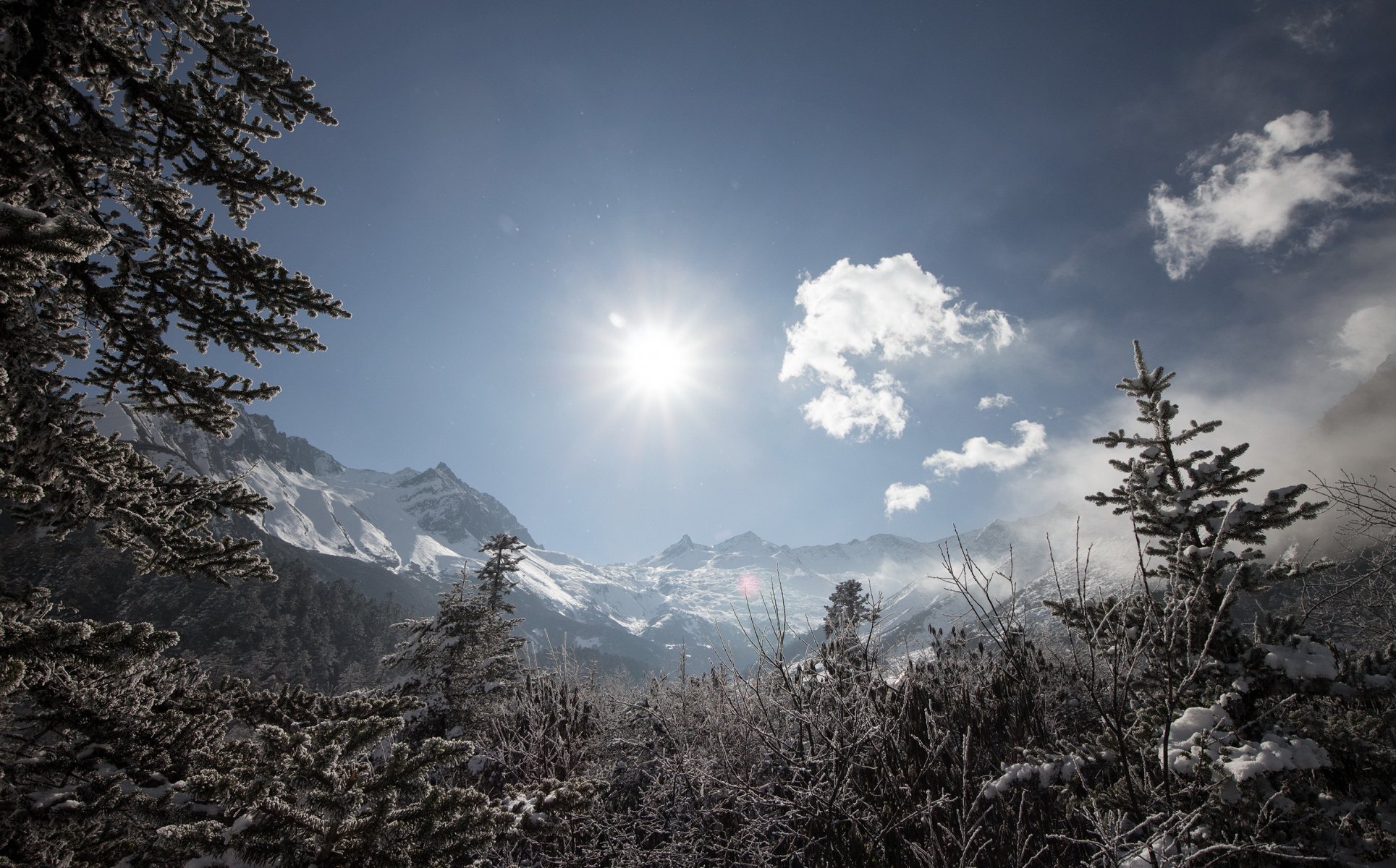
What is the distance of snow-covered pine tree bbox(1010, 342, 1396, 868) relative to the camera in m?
2.86

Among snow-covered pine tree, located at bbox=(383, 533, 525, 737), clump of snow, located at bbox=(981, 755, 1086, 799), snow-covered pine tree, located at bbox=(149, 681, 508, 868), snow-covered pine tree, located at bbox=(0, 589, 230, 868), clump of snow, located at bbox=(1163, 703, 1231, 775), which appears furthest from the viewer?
snow-covered pine tree, located at bbox=(383, 533, 525, 737)

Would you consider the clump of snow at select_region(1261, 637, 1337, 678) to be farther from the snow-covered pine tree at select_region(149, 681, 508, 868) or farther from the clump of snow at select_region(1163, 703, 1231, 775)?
the snow-covered pine tree at select_region(149, 681, 508, 868)

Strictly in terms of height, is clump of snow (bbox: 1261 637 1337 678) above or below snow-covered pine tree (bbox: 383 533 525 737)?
above

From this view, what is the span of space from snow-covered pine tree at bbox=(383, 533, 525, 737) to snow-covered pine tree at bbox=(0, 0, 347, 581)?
22.8 feet

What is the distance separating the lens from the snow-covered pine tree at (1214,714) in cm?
286

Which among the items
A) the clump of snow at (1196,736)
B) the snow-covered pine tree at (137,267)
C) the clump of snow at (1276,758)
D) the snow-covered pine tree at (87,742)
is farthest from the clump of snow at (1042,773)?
the snow-covered pine tree at (137,267)

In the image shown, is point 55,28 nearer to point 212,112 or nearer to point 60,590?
point 212,112

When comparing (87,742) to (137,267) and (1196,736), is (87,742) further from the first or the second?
(1196,736)

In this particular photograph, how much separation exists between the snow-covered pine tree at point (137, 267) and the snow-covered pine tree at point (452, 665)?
22.8 feet

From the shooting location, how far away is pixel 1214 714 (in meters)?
3.75

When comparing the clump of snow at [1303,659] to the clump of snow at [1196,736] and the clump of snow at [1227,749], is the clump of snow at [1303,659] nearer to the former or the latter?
the clump of snow at [1227,749]

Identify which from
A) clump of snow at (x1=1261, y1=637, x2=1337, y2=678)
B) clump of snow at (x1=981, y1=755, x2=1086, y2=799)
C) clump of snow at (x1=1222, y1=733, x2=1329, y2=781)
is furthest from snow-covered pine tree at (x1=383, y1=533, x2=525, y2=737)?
clump of snow at (x1=1261, y1=637, x2=1337, y2=678)

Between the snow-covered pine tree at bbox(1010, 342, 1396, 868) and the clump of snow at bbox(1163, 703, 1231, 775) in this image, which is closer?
the snow-covered pine tree at bbox(1010, 342, 1396, 868)

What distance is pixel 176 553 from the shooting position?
4.15m
